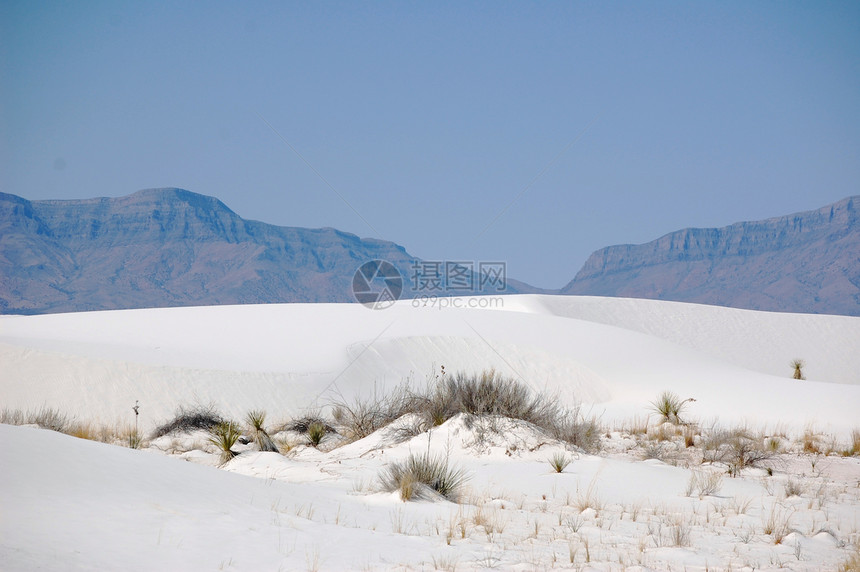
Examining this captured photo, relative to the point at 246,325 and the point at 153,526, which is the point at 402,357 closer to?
the point at 246,325

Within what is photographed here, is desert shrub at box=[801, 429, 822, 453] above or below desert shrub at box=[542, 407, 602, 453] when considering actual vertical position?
below

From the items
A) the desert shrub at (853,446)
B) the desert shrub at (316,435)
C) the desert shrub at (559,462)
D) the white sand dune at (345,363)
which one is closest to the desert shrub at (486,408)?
the desert shrub at (316,435)

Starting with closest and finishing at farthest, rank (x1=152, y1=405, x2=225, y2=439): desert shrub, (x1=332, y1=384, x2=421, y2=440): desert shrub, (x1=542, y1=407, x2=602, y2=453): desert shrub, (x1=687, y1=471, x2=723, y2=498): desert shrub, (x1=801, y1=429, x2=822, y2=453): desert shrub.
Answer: (x1=687, y1=471, x2=723, y2=498): desert shrub → (x1=542, y1=407, x2=602, y2=453): desert shrub → (x1=332, y1=384, x2=421, y2=440): desert shrub → (x1=801, y1=429, x2=822, y2=453): desert shrub → (x1=152, y1=405, x2=225, y2=439): desert shrub

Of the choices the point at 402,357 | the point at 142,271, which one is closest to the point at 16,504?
the point at 402,357

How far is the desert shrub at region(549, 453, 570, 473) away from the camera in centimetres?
829

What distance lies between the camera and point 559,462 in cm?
842

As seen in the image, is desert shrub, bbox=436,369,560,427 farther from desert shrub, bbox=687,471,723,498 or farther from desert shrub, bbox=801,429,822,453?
desert shrub, bbox=801,429,822,453

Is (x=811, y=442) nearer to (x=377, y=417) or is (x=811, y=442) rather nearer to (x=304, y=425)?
(x=377, y=417)

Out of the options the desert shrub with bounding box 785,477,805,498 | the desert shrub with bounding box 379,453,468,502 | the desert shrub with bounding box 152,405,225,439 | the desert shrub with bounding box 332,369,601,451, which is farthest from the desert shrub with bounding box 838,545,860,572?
the desert shrub with bounding box 152,405,225,439

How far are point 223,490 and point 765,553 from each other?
440cm

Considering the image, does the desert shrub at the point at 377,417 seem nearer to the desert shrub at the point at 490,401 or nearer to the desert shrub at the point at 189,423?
the desert shrub at the point at 490,401

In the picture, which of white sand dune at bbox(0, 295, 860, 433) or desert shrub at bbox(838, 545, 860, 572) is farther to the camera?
white sand dune at bbox(0, 295, 860, 433)

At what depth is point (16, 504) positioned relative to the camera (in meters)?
4.28

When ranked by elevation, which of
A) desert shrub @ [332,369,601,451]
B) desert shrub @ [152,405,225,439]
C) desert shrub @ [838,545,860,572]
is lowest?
desert shrub @ [152,405,225,439]
